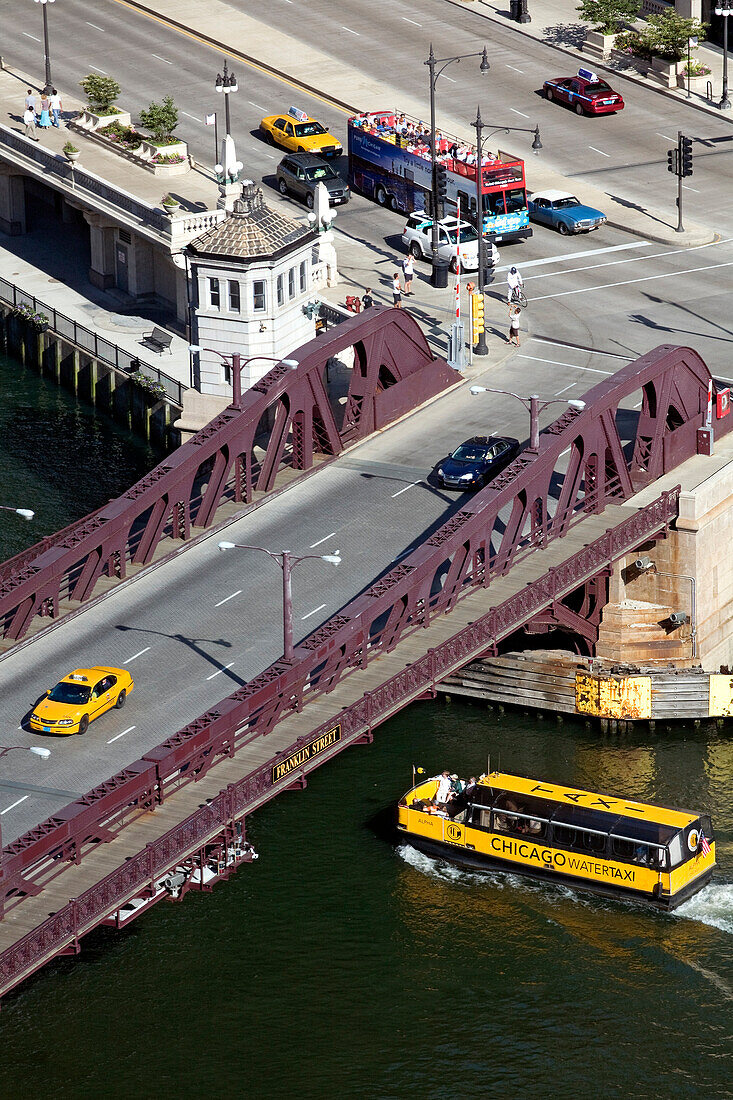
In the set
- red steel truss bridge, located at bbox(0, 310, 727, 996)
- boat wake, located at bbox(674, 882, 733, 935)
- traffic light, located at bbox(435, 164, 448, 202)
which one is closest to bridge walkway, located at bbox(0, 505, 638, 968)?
red steel truss bridge, located at bbox(0, 310, 727, 996)

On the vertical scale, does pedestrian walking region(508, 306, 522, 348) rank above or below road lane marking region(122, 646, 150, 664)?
below

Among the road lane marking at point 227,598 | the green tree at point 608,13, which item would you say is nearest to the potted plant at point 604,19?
the green tree at point 608,13

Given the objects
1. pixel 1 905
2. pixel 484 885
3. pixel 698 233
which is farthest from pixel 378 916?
pixel 698 233

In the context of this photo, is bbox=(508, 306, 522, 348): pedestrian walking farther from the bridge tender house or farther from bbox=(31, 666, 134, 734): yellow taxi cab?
the bridge tender house

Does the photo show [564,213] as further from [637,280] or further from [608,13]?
[608,13]

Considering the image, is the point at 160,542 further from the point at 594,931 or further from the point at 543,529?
the point at 594,931

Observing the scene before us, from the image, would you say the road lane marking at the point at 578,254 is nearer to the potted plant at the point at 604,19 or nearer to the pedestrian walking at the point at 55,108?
the pedestrian walking at the point at 55,108

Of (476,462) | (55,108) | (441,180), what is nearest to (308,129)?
(55,108)
